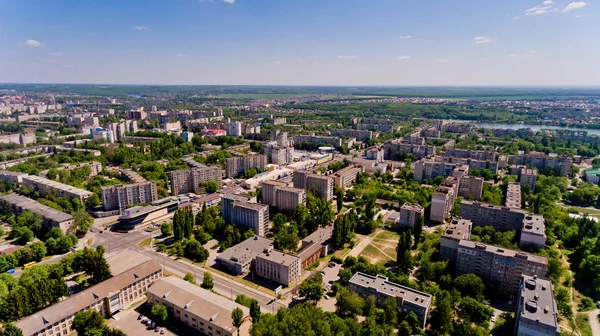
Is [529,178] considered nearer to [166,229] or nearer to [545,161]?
[545,161]

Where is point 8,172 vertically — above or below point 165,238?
above

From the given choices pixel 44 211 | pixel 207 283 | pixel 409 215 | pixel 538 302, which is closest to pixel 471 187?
pixel 409 215

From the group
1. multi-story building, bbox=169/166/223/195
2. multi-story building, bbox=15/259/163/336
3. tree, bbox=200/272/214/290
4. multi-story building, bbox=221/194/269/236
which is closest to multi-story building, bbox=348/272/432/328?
tree, bbox=200/272/214/290

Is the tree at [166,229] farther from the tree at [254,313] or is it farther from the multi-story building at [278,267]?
the tree at [254,313]

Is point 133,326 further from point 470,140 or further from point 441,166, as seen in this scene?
point 470,140

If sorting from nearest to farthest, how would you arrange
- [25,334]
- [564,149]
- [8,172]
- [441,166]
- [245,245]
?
[25,334]
[245,245]
[8,172]
[441,166]
[564,149]

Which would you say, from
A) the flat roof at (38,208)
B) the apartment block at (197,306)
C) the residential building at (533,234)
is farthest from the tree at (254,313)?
the residential building at (533,234)

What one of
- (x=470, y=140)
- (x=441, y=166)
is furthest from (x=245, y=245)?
(x=470, y=140)
